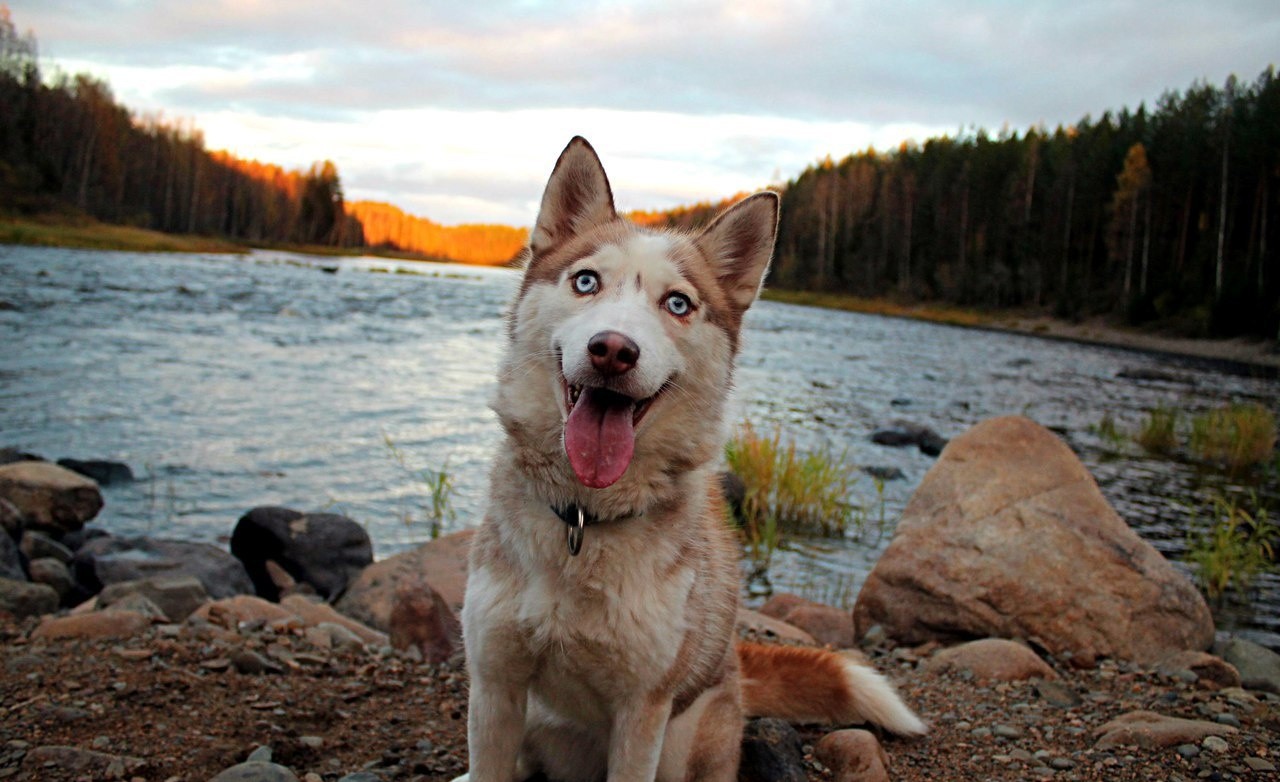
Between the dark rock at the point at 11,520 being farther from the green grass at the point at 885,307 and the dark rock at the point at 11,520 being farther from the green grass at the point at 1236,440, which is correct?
the green grass at the point at 885,307

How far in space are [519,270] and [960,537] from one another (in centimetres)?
428

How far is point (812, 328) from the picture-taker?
44.3 meters

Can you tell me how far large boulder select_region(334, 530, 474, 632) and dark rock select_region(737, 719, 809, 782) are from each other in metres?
3.06

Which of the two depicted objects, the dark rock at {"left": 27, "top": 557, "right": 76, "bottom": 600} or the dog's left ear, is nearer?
the dog's left ear

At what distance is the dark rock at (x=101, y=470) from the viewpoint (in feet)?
31.9

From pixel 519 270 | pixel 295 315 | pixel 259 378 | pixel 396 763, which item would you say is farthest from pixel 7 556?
pixel 295 315

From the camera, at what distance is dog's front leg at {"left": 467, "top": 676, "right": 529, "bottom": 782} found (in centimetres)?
292

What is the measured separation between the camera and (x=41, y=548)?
728 cm

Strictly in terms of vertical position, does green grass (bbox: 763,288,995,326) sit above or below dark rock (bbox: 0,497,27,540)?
above

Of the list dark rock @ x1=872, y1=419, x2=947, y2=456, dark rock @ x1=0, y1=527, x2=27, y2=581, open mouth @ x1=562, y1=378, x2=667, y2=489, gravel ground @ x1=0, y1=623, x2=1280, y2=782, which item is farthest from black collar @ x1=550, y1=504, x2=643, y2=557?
dark rock @ x1=872, y1=419, x2=947, y2=456

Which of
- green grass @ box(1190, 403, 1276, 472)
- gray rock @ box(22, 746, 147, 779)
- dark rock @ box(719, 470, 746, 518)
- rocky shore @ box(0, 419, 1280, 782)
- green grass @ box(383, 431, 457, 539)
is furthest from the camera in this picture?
green grass @ box(1190, 403, 1276, 472)

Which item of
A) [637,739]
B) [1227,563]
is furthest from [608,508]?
[1227,563]

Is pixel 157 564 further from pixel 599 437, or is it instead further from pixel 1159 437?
pixel 1159 437

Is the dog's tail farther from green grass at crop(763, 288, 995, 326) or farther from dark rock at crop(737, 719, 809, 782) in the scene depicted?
green grass at crop(763, 288, 995, 326)
